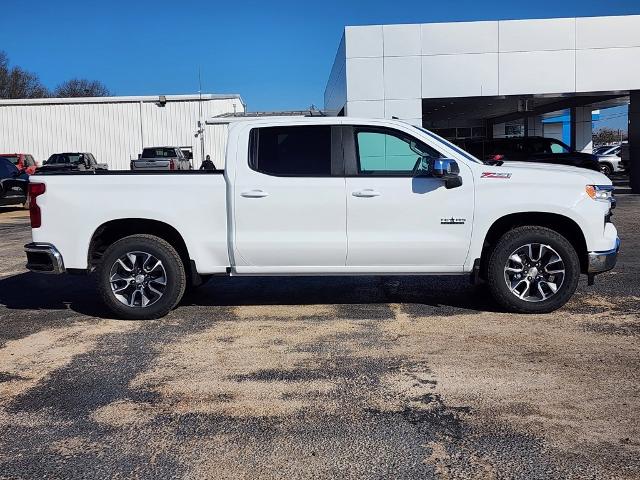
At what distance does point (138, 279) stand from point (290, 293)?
6.37ft

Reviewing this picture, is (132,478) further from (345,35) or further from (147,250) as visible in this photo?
(345,35)

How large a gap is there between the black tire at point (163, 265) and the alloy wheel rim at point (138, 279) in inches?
1.2

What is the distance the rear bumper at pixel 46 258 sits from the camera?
646 cm

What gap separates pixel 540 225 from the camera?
654 cm

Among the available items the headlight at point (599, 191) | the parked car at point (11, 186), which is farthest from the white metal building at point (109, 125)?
the headlight at point (599, 191)

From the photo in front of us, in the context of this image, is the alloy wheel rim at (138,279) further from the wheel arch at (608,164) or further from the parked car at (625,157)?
the wheel arch at (608,164)

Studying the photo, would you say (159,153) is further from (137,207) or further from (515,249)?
(515,249)

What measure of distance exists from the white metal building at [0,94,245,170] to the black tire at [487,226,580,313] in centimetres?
3478

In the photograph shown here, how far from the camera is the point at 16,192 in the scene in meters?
19.7

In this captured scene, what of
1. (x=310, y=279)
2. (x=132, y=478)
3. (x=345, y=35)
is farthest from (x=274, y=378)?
(x=345, y=35)

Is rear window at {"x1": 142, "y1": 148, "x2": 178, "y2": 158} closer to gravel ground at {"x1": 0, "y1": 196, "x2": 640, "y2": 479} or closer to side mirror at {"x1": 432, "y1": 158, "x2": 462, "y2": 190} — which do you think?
gravel ground at {"x1": 0, "y1": 196, "x2": 640, "y2": 479}

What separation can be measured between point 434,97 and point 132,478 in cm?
1815

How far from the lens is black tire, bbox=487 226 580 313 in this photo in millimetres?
6316

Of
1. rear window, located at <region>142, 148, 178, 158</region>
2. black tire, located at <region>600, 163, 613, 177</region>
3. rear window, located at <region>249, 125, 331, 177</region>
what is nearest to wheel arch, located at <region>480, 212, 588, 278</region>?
rear window, located at <region>249, 125, 331, 177</region>
